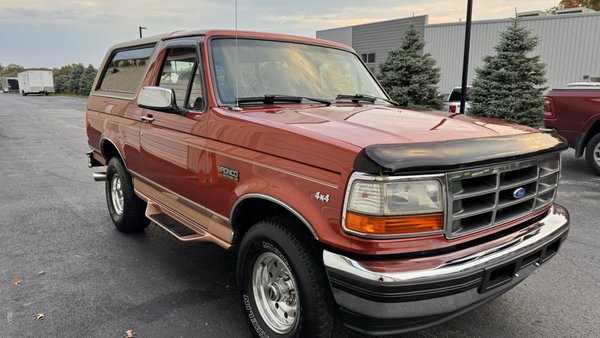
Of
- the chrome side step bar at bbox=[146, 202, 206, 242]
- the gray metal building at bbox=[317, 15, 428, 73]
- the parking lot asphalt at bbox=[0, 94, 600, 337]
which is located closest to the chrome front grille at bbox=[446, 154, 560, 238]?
the parking lot asphalt at bbox=[0, 94, 600, 337]

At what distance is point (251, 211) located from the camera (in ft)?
9.84

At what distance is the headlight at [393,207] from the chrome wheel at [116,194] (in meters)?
3.75

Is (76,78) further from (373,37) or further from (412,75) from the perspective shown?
(412,75)

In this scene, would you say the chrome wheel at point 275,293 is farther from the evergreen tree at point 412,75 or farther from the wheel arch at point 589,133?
the evergreen tree at point 412,75

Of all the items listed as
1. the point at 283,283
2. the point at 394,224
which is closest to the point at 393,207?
the point at 394,224

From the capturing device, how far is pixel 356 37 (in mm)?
33375

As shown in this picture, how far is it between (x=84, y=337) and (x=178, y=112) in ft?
5.68

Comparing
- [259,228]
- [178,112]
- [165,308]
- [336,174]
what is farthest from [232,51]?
[165,308]

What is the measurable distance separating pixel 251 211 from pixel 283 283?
54 centimetres

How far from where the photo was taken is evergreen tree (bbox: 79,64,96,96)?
5288cm

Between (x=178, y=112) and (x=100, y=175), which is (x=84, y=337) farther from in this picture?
(x=100, y=175)

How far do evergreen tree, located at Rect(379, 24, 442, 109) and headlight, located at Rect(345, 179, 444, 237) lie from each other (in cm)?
1216

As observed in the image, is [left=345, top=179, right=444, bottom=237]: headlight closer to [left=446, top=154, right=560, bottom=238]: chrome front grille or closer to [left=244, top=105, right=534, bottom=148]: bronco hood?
[left=446, top=154, right=560, bottom=238]: chrome front grille

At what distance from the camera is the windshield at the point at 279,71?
133 inches
